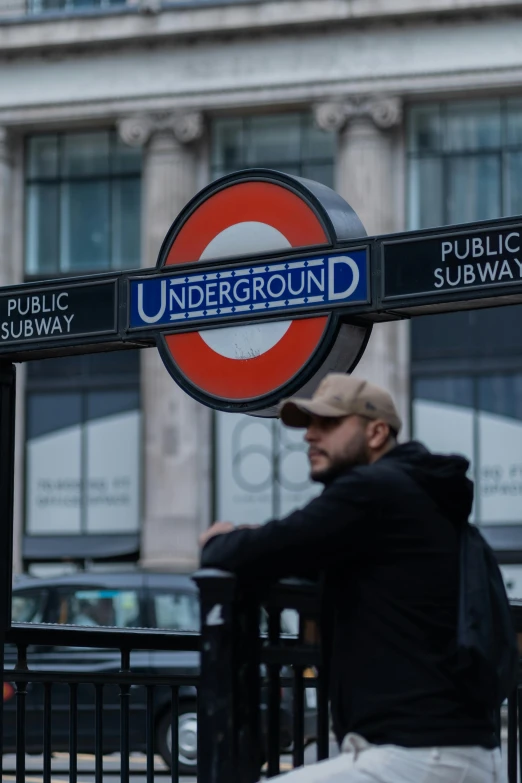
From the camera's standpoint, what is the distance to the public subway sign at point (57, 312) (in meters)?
5.10

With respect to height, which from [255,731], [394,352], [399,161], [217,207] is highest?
[399,161]

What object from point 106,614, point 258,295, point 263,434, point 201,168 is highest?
point 201,168

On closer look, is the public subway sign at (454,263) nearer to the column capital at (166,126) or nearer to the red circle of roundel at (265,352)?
the red circle of roundel at (265,352)

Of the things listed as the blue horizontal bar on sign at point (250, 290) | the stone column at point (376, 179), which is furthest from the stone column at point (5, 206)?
the blue horizontal bar on sign at point (250, 290)

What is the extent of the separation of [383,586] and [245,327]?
1.72 m

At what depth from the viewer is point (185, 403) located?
2897 centimetres

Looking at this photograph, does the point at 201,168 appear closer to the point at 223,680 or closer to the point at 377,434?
the point at 377,434

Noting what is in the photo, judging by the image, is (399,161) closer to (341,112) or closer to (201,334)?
(341,112)

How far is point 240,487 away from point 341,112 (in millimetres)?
7079

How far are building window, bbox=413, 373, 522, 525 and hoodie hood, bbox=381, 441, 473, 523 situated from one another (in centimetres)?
2443

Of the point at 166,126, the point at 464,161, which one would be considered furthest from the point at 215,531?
the point at 166,126

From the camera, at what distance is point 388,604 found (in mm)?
3162

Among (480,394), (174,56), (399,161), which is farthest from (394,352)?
(174,56)

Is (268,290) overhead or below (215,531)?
overhead
